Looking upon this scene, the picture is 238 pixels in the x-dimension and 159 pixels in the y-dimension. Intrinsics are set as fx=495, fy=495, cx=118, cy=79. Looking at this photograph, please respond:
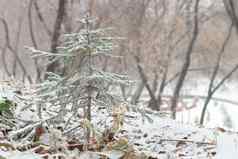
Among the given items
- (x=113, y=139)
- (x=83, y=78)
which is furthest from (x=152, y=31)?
(x=83, y=78)

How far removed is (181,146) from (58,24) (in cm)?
639

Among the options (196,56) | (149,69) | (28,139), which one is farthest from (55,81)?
(196,56)

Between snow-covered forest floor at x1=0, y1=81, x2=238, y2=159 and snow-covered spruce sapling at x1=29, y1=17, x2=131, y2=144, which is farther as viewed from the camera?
snow-covered spruce sapling at x1=29, y1=17, x2=131, y2=144

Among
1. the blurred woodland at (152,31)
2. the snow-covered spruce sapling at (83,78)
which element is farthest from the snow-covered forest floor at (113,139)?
the blurred woodland at (152,31)

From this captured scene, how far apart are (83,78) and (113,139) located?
1.71 ft

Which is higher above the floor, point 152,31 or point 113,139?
point 152,31

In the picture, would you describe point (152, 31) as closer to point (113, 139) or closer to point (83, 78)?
point (113, 139)

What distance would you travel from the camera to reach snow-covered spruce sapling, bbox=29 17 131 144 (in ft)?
11.1

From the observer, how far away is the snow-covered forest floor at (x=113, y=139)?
296 centimetres

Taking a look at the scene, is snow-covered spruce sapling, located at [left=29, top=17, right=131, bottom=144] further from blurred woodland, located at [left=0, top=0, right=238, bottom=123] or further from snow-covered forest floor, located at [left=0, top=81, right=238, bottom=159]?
blurred woodland, located at [left=0, top=0, right=238, bottom=123]

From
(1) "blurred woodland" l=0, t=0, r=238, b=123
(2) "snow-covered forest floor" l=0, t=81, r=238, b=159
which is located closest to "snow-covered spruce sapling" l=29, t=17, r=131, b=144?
(2) "snow-covered forest floor" l=0, t=81, r=238, b=159

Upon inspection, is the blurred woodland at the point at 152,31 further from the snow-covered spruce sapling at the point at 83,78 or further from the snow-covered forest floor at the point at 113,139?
the snow-covered spruce sapling at the point at 83,78

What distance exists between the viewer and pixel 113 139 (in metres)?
3.55

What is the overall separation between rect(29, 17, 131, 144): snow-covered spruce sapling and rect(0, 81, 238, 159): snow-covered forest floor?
0.52ft
